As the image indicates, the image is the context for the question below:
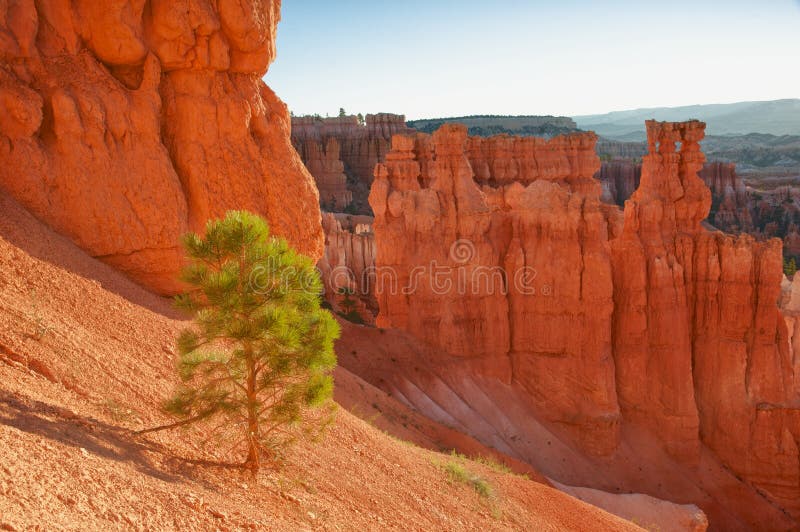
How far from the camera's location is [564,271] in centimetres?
2127

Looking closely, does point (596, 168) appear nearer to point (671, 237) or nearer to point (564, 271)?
point (671, 237)

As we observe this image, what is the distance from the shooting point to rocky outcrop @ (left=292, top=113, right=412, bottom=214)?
239ft

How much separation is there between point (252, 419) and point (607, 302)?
16.1 meters

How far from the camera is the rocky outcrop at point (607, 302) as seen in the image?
21234 mm

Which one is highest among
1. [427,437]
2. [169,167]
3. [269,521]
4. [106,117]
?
[106,117]

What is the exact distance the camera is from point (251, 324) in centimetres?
659

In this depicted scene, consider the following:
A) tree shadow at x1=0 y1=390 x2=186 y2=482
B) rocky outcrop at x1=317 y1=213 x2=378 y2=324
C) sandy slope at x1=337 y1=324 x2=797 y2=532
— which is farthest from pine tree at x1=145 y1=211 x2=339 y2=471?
rocky outcrop at x1=317 y1=213 x2=378 y2=324

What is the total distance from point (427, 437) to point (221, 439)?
8395 mm

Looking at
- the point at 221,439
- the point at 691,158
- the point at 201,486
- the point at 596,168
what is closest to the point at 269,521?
the point at 201,486

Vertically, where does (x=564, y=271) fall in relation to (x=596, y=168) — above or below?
below

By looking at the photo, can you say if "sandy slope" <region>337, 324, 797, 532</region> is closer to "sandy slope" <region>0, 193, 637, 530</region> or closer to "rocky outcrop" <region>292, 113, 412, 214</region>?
"sandy slope" <region>0, 193, 637, 530</region>

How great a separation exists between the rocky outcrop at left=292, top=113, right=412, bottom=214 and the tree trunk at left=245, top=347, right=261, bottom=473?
6253 cm

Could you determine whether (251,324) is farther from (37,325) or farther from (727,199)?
(727,199)

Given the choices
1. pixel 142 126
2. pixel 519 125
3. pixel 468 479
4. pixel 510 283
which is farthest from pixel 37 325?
pixel 519 125
